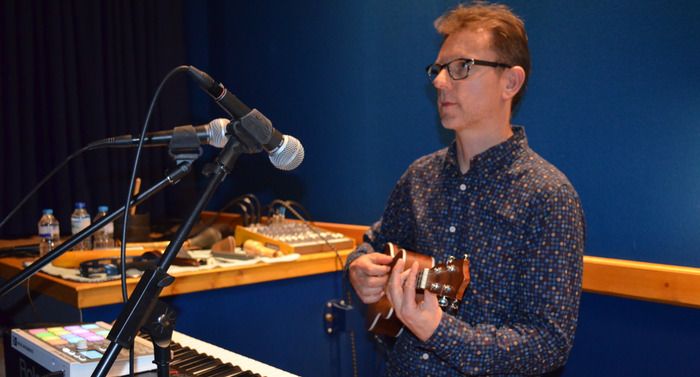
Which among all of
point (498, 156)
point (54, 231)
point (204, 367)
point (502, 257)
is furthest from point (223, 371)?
point (54, 231)

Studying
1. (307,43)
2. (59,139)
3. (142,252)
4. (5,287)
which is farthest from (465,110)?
(59,139)

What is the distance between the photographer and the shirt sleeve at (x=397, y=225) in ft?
6.46

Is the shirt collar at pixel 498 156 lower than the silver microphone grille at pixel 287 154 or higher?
lower

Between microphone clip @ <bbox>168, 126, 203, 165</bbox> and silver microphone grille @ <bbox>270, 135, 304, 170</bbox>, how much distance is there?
0.38ft

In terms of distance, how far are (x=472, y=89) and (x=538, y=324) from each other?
0.65 metres

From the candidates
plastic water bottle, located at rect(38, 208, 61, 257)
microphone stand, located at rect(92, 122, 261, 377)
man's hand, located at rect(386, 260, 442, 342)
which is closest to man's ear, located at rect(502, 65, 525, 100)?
man's hand, located at rect(386, 260, 442, 342)

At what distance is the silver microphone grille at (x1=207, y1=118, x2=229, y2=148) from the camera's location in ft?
3.07

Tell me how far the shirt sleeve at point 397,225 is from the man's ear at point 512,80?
1.32 ft

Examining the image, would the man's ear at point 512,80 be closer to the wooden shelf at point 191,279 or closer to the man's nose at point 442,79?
the man's nose at point 442,79

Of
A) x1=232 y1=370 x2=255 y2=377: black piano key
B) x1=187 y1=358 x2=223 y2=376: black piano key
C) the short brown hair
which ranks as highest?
the short brown hair

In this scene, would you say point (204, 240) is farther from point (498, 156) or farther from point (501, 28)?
point (501, 28)

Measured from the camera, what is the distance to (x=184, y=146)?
3.11ft

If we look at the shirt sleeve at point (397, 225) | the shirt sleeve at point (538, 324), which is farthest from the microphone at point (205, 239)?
the shirt sleeve at point (538, 324)

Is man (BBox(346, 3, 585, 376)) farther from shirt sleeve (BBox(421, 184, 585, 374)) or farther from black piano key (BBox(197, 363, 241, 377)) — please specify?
black piano key (BBox(197, 363, 241, 377))
